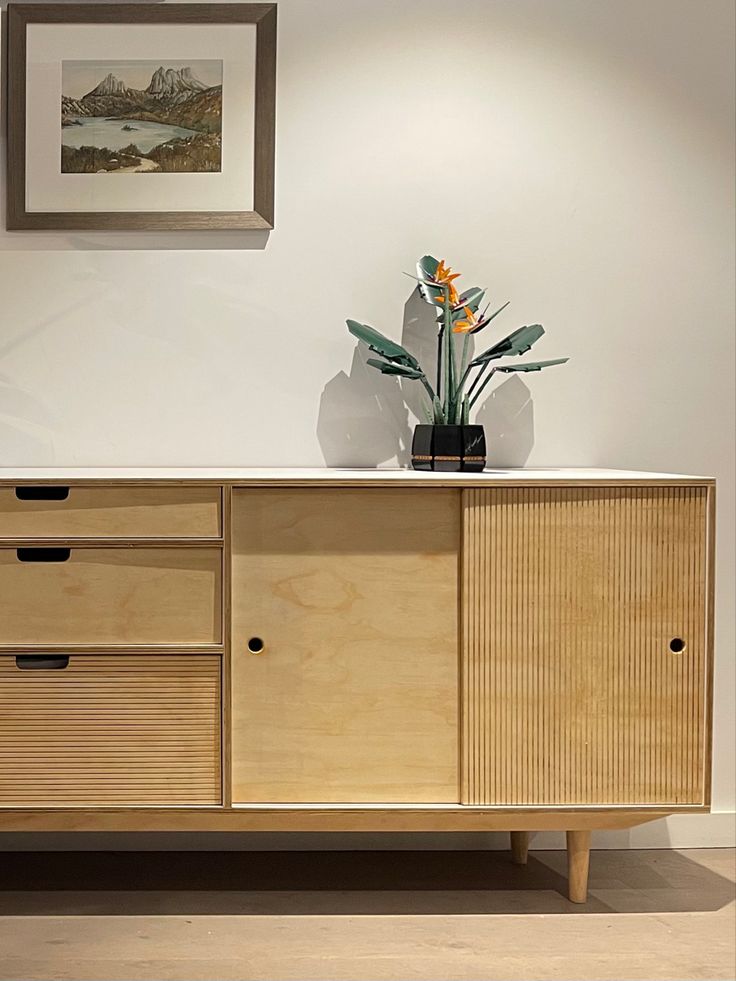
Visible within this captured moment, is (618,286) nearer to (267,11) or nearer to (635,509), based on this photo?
(635,509)

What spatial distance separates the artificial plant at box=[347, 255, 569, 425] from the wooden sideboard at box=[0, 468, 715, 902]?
35 centimetres

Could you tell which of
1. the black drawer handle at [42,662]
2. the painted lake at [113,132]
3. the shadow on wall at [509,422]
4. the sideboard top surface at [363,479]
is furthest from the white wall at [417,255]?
the black drawer handle at [42,662]

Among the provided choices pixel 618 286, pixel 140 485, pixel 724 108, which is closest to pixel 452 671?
pixel 140 485

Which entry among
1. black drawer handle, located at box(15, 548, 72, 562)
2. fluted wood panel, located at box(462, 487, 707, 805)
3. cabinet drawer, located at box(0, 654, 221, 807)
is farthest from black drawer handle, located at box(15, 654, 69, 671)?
fluted wood panel, located at box(462, 487, 707, 805)

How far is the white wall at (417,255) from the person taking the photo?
235 cm

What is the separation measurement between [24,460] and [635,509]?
4.42ft

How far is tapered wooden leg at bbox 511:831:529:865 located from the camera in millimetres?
2260

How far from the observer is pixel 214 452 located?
7.76 ft

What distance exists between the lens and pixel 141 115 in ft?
7.66

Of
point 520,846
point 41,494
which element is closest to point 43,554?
point 41,494

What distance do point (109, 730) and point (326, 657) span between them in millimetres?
418

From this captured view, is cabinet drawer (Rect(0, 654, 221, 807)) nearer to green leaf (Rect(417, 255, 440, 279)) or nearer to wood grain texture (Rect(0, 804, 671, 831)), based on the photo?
wood grain texture (Rect(0, 804, 671, 831))

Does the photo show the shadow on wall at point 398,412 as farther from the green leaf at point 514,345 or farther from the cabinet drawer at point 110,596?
the cabinet drawer at point 110,596

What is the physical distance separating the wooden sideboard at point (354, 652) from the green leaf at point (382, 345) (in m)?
0.40
